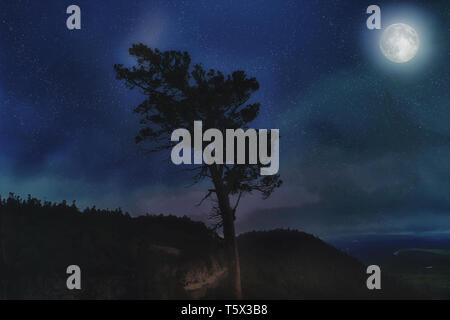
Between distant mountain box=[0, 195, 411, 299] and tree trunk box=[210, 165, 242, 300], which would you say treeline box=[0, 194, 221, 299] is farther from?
tree trunk box=[210, 165, 242, 300]

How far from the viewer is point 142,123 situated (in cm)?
1758

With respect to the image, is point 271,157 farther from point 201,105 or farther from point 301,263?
point 301,263

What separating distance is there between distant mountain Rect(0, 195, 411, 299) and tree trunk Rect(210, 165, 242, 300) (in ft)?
3.68

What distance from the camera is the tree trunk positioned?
54.4ft

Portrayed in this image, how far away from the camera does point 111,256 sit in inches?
570

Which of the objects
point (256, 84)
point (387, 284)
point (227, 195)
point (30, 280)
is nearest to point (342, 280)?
point (387, 284)

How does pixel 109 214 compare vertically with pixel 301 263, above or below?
above

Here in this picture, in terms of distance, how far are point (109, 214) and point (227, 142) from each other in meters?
8.58

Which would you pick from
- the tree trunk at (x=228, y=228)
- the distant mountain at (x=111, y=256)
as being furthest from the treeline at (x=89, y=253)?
the tree trunk at (x=228, y=228)

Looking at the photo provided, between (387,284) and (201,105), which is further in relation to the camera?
(387,284)

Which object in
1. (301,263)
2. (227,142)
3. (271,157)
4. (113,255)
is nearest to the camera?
(113,255)

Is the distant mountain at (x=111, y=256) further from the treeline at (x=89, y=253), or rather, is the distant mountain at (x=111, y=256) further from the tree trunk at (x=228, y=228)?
the tree trunk at (x=228, y=228)
